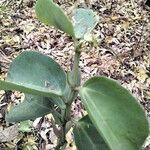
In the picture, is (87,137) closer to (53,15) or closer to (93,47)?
(53,15)

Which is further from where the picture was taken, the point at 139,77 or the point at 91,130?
the point at 139,77

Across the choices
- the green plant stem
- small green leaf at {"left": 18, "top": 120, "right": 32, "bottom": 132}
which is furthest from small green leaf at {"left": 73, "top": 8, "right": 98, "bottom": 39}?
small green leaf at {"left": 18, "top": 120, "right": 32, "bottom": 132}

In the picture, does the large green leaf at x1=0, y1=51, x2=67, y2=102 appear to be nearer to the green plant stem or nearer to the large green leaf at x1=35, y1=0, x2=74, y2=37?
the green plant stem

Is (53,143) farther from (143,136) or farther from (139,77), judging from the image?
(143,136)

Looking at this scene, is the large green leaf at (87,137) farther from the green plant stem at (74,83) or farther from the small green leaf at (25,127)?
the small green leaf at (25,127)

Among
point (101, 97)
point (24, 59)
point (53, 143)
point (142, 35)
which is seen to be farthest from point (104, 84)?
point (142, 35)

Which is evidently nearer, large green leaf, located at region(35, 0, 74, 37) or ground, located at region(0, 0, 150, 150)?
large green leaf, located at region(35, 0, 74, 37)

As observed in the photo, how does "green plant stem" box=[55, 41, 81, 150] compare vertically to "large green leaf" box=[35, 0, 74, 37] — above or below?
below
